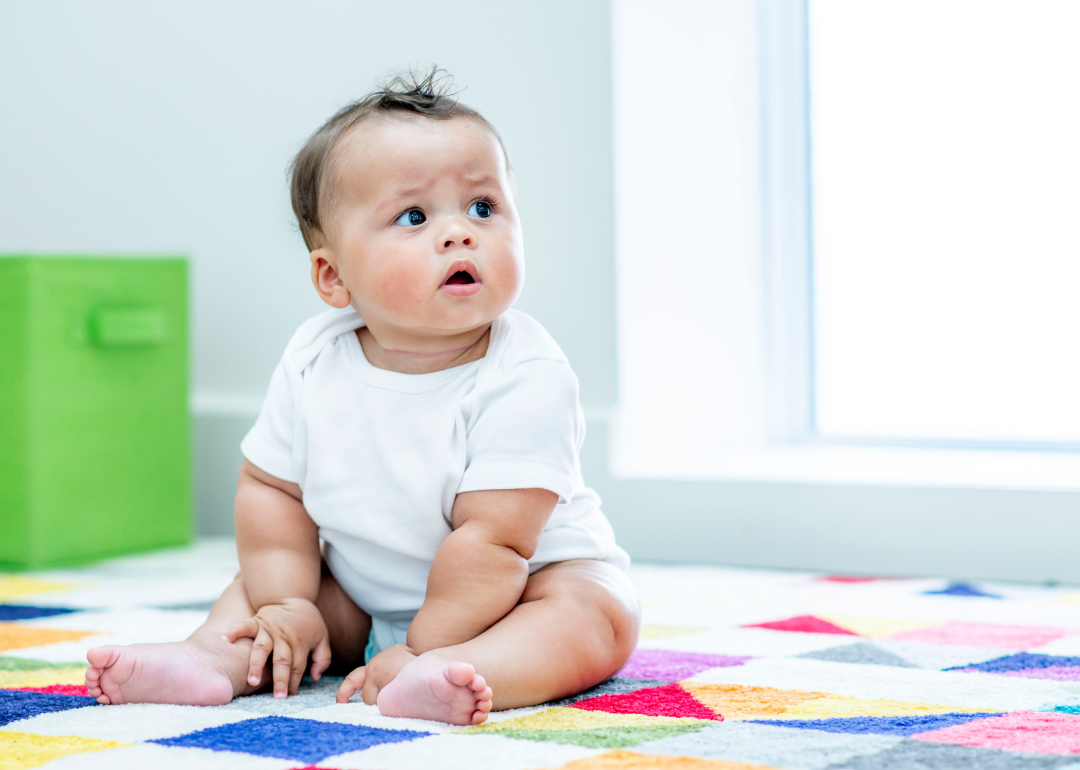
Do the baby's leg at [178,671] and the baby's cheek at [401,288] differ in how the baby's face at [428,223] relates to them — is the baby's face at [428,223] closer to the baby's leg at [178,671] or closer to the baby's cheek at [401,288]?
the baby's cheek at [401,288]

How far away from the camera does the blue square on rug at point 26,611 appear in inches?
47.1

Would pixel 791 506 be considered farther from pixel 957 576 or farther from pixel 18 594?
pixel 18 594

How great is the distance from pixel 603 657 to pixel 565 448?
0.14m

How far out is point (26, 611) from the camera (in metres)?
1.23

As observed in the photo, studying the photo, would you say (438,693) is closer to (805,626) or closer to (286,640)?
(286,640)

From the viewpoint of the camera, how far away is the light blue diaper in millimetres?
943

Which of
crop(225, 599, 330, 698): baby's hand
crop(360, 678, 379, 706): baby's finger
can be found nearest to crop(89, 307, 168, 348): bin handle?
crop(225, 599, 330, 698): baby's hand

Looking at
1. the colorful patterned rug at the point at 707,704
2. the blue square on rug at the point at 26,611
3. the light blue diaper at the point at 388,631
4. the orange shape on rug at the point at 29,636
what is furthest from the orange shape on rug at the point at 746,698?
the blue square on rug at the point at 26,611

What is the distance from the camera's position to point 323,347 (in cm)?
97

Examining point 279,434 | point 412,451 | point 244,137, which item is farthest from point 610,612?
point 244,137

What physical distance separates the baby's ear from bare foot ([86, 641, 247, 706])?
0.27 meters

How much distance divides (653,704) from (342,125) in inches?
17.7

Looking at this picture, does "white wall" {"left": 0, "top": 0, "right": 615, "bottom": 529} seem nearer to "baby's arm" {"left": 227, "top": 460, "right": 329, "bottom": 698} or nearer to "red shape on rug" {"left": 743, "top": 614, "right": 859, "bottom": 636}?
"red shape on rug" {"left": 743, "top": 614, "right": 859, "bottom": 636}

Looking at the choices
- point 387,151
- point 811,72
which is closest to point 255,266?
point 811,72
